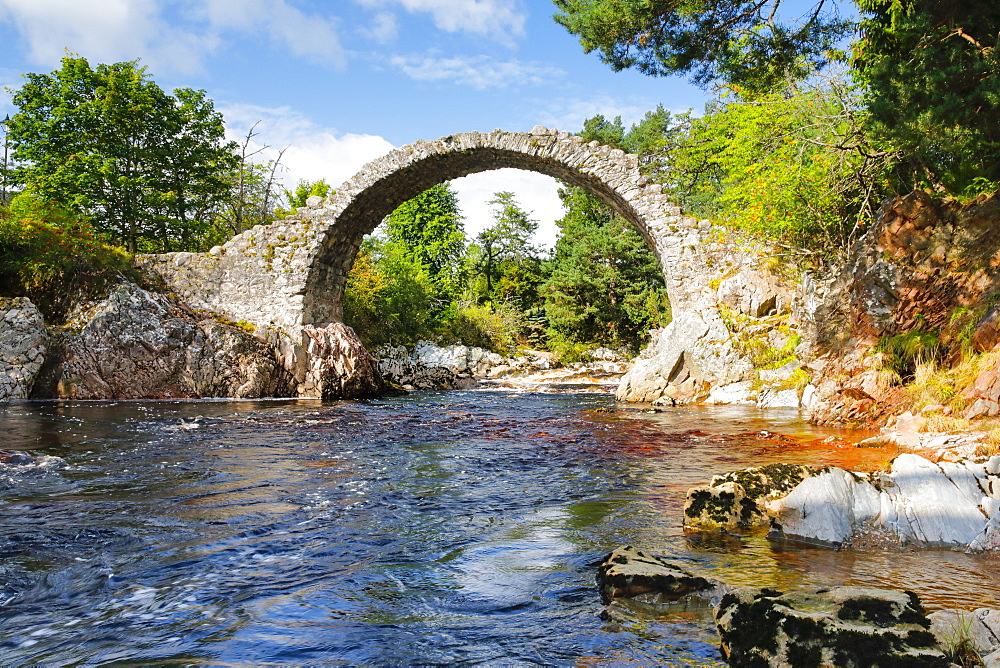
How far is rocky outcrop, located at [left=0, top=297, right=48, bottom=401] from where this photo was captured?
9.99 meters

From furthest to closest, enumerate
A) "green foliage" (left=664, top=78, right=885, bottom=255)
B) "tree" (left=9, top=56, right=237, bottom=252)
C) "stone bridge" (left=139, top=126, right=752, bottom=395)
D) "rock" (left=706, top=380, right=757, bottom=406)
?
"tree" (left=9, top=56, right=237, bottom=252) < "stone bridge" (left=139, top=126, right=752, bottom=395) < "rock" (left=706, top=380, right=757, bottom=406) < "green foliage" (left=664, top=78, right=885, bottom=255)

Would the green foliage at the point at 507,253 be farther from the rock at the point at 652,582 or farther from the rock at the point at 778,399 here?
the rock at the point at 652,582

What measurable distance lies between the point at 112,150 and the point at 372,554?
1813 cm

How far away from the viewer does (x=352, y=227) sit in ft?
48.8

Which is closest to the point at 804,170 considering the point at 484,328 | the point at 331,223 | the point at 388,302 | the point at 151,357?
the point at 331,223

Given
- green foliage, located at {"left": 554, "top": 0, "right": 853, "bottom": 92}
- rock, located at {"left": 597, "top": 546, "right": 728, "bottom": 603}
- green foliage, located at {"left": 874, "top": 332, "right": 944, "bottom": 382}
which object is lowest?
rock, located at {"left": 597, "top": 546, "right": 728, "bottom": 603}

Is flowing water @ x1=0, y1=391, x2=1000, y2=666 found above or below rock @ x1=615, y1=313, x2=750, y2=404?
below

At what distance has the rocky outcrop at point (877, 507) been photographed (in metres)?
2.92

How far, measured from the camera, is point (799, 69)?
8.20 m

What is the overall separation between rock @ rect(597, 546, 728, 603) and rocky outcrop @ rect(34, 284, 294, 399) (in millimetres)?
11120

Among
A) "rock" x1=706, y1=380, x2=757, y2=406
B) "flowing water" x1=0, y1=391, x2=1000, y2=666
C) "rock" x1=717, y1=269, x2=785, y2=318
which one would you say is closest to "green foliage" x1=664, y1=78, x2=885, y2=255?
"rock" x1=717, y1=269, x2=785, y2=318

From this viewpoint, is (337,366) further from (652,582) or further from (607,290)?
(607,290)

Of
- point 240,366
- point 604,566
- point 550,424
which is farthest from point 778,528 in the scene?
point 240,366

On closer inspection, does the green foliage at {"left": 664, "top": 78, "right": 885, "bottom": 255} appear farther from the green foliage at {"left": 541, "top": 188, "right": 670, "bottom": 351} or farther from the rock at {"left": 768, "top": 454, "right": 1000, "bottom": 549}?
the green foliage at {"left": 541, "top": 188, "right": 670, "bottom": 351}
